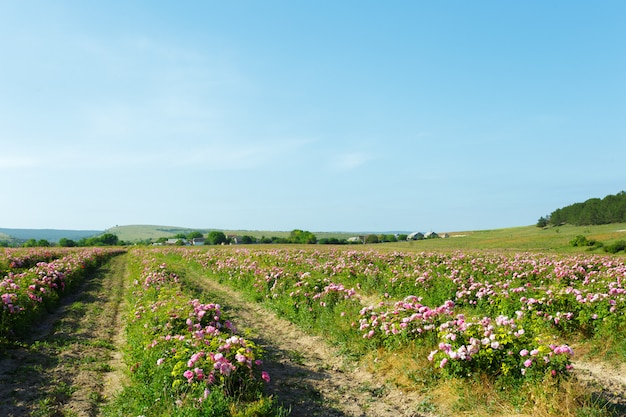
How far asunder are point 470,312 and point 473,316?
13.7 ft

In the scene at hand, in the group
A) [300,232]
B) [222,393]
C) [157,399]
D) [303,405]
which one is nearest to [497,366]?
[303,405]

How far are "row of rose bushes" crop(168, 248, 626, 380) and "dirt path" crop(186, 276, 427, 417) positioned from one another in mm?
642

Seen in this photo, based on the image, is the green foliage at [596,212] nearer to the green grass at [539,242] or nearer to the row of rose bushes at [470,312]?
the green grass at [539,242]

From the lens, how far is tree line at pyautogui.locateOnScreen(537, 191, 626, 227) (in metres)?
82.7

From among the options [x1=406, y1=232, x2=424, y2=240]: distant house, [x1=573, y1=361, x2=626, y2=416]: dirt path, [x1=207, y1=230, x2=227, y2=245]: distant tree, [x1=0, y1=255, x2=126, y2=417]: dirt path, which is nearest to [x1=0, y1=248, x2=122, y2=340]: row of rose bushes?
[x1=0, y1=255, x2=126, y2=417]: dirt path

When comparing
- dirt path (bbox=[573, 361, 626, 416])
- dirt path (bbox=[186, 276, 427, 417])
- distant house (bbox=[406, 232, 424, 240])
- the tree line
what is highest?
the tree line

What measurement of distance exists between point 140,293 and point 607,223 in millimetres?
97423

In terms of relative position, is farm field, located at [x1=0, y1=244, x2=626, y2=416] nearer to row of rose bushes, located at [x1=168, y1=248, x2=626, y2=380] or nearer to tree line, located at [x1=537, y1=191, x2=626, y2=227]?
row of rose bushes, located at [x1=168, y1=248, x2=626, y2=380]

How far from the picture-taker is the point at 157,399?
5.39m

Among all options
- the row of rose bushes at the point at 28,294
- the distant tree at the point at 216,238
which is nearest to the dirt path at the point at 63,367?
the row of rose bushes at the point at 28,294

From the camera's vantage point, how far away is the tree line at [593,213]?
3255 inches

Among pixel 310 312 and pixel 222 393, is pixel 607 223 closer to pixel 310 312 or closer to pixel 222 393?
pixel 310 312

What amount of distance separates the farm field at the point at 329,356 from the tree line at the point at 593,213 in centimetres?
8832

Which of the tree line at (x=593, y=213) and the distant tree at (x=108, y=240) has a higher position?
the tree line at (x=593, y=213)
